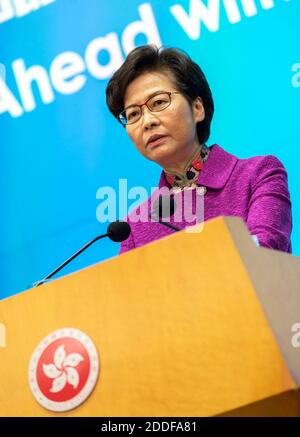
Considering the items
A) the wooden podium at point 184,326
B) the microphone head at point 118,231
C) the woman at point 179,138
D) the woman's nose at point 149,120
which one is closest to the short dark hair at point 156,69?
the woman at point 179,138

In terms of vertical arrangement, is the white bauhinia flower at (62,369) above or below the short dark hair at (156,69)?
below

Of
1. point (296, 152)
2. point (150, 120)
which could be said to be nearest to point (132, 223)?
point (150, 120)

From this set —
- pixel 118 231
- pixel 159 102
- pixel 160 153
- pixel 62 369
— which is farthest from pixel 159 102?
pixel 62 369

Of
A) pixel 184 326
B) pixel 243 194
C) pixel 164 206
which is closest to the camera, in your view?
pixel 184 326

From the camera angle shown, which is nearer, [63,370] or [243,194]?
[63,370]

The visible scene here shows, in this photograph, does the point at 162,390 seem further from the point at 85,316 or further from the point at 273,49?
the point at 273,49

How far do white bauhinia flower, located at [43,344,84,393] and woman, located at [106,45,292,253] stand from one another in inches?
26.4

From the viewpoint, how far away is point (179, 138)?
1.63 metres

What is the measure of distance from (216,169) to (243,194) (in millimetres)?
120

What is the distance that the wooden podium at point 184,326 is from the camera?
0.81 meters

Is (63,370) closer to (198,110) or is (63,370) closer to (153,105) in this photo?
(153,105)

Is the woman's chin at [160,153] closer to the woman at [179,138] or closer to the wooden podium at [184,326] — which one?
the woman at [179,138]

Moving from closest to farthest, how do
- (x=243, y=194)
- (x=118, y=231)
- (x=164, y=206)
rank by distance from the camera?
(x=118, y=231), (x=164, y=206), (x=243, y=194)

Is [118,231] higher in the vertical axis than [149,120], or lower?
lower
